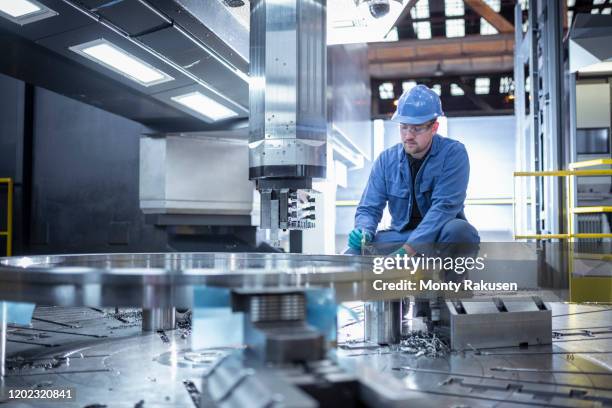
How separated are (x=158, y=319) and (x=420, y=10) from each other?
8567mm

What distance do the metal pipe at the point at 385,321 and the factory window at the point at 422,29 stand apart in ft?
28.9

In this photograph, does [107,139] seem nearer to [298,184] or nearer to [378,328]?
[298,184]

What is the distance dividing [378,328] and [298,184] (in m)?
0.65

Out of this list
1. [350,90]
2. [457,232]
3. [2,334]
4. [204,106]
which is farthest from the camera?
[350,90]

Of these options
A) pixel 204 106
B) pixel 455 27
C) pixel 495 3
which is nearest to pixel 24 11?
pixel 204 106

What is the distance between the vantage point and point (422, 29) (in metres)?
10.5

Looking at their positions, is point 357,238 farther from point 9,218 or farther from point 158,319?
point 9,218

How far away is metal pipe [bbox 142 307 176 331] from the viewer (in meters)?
2.38

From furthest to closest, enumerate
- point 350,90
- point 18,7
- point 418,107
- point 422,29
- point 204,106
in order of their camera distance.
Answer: point 422,29, point 350,90, point 204,106, point 418,107, point 18,7

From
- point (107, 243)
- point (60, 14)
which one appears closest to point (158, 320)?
point (60, 14)

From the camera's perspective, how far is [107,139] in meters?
4.50

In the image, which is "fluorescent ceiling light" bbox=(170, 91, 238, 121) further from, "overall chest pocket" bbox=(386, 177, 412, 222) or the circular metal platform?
the circular metal platform

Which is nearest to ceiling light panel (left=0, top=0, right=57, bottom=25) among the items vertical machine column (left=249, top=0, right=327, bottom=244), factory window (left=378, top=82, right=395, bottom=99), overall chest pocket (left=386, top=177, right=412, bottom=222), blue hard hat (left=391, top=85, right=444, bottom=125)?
vertical machine column (left=249, top=0, right=327, bottom=244)

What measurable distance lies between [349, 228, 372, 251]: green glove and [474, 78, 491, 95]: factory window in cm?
922
